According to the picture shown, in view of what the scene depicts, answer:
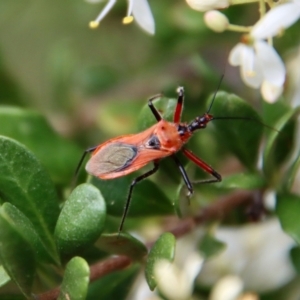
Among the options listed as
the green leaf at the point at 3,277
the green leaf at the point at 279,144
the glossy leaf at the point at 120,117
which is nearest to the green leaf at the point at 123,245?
the green leaf at the point at 3,277

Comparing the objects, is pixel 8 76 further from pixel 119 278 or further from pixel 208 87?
pixel 119 278

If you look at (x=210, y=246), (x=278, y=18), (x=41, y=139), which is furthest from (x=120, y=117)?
(x=278, y=18)

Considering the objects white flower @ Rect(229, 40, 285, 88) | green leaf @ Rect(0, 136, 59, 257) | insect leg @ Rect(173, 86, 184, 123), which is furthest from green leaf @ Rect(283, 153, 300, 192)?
green leaf @ Rect(0, 136, 59, 257)

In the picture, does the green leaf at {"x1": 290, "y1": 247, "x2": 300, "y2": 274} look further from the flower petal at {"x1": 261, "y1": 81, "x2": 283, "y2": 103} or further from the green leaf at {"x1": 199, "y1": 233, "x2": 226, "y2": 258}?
the flower petal at {"x1": 261, "y1": 81, "x2": 283, "y2": 103}

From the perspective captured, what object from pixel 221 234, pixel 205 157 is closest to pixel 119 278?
pixel 221 234

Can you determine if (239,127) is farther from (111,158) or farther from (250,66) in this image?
(111,158)

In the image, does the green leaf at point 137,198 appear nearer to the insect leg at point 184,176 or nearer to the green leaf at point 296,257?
the insect leg at point 184,176
